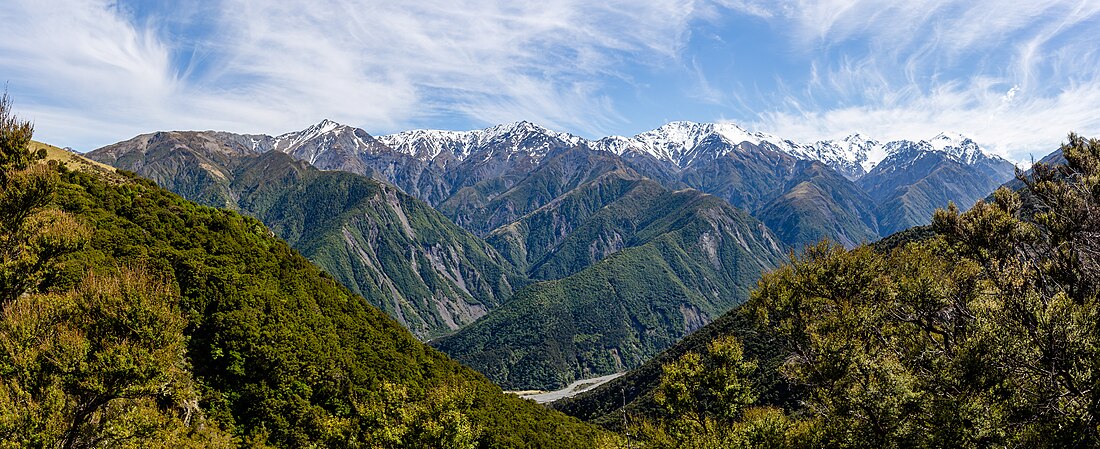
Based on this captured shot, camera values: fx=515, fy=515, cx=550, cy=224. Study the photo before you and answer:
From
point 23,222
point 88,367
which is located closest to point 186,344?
point 23,222

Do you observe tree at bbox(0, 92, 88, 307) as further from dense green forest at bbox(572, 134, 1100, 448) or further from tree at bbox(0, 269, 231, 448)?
dense green forest at bbox(572, 134, 1100, 448)

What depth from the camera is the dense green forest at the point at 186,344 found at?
1035 inches

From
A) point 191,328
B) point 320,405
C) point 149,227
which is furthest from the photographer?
point 149,227

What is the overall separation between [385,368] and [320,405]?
45.4 feet

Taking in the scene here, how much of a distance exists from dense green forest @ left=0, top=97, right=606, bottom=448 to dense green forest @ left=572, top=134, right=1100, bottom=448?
997 inches

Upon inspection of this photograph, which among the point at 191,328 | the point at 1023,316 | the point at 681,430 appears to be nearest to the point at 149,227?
the point at 191,328

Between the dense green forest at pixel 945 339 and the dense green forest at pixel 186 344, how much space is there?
25.3 metres

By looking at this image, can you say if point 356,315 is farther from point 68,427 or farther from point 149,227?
point 68,427

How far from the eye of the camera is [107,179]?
74.6 metres

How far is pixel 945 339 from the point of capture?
96.8 ft

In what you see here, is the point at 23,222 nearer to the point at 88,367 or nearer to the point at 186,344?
the point at 88,367

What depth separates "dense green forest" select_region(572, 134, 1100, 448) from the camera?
20531mm

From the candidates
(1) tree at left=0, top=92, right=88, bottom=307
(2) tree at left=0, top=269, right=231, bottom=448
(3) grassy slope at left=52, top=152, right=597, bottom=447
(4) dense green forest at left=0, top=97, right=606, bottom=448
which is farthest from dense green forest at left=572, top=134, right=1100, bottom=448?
(1) tree at left=0, top=92, right=88, bottom=307

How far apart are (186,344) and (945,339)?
6135 cm
